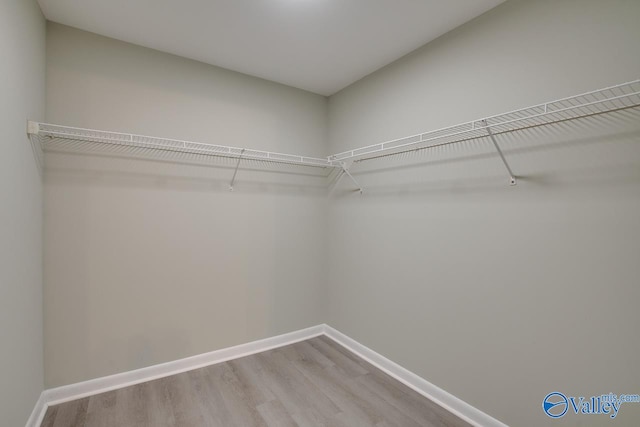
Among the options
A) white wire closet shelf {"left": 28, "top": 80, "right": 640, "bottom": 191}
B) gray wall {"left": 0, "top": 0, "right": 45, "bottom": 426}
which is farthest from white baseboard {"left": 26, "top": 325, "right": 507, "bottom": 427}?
white wire closet shelf {"left": 28, "top": 80, "right": 640, "bottom": 191}

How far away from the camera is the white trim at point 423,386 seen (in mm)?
1761

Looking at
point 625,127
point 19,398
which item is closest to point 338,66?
point 625,127

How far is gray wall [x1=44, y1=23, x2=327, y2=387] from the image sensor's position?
1.94m

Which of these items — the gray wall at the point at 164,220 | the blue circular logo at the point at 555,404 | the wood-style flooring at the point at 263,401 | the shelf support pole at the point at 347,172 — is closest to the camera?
the blue circular logo at the point at 555,404

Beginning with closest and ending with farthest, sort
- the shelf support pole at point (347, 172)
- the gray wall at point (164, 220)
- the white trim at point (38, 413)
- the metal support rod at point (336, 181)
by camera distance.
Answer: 1. the white trim at point (38, 413)
2. the gray wall at point (164, 220)
3. the shelf support pole at point (347, 172)
4. the metal support rod at point (336, 181)

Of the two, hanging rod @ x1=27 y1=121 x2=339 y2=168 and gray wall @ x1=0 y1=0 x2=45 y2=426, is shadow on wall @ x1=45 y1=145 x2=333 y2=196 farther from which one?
gray wall @ x1=0 y1=0 x2=45 y2=426

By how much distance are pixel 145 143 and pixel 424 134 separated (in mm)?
1900

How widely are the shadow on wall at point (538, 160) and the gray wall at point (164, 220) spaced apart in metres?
1.20

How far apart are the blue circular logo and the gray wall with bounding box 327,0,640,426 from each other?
26 mm

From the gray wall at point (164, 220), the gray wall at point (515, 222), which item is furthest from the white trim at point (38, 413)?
the gray wall at point (515, 222)

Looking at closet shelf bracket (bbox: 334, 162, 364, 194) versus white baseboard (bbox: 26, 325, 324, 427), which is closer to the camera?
white baseboard (bbox: 26, 325, 324, 427)

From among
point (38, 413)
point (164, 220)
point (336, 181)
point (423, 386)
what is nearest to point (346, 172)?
point (336, 181)

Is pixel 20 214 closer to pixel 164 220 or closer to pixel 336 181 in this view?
pixel 164 220

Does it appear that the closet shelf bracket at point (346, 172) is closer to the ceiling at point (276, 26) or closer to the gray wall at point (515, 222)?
the gray wall at point (515, 222)
